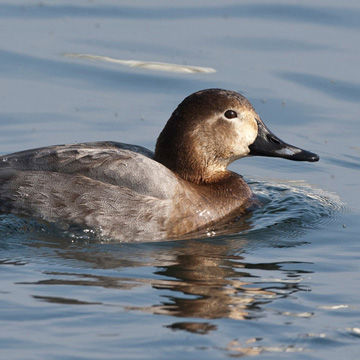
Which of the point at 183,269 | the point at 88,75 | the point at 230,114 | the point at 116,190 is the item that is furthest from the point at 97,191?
the point at 88,75

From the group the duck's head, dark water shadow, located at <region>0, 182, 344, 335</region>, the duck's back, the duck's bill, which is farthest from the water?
the duck's head

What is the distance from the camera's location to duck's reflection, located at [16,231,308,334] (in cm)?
588

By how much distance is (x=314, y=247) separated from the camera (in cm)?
743

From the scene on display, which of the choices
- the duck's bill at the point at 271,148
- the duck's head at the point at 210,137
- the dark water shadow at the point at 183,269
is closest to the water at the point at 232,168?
the dark water shadow at the point at 183,269

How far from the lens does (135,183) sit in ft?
24.6

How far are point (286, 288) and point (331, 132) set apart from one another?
4.47 metres

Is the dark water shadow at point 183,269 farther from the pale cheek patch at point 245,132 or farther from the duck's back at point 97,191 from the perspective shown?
the pale cheek patch at point 245,132

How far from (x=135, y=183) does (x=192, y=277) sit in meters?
1.27

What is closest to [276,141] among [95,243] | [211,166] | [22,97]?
[211,166]

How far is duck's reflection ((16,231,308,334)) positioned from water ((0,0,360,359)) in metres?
0.02

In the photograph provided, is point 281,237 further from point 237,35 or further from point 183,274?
point 237,35

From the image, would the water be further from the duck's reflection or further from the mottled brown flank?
the mottled brown flank

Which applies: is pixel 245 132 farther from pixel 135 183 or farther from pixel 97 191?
pixel 97 191

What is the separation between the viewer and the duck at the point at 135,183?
7.44 m
